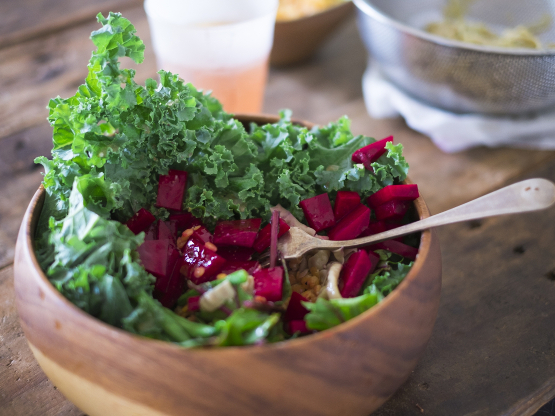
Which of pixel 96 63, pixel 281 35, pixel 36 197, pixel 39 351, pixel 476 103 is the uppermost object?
pixel 96 63

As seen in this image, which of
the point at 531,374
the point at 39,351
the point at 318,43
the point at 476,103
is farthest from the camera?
the point at 318,43

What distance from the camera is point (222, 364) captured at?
75 cm

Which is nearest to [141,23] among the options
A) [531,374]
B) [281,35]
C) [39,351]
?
[281,35]

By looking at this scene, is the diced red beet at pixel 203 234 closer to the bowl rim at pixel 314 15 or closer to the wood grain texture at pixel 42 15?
the bowl rim at pixel 314 15

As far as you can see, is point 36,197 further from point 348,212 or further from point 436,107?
point 436,107

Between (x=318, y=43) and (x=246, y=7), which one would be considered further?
(x=318, y=43)

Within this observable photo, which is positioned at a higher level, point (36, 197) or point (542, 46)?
point (36, 197)

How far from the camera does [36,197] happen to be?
1.07m

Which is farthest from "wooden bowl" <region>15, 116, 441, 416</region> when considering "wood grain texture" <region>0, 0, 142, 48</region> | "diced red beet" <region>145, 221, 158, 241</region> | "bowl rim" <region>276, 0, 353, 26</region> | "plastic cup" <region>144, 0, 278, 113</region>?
"wood grain texture" <region>0, 0, 142, 48</region>

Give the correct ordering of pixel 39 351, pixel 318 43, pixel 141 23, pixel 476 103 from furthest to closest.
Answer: pixel 141 23, pixel 318 43, pixel 476 103, pixel 39 351

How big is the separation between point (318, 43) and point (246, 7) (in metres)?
0.51

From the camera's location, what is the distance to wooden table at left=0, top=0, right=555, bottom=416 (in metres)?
1.12

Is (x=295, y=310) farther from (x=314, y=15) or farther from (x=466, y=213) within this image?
(x=314, y=15)

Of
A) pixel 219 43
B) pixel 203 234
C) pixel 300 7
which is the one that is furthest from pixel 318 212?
pixel 300 7
